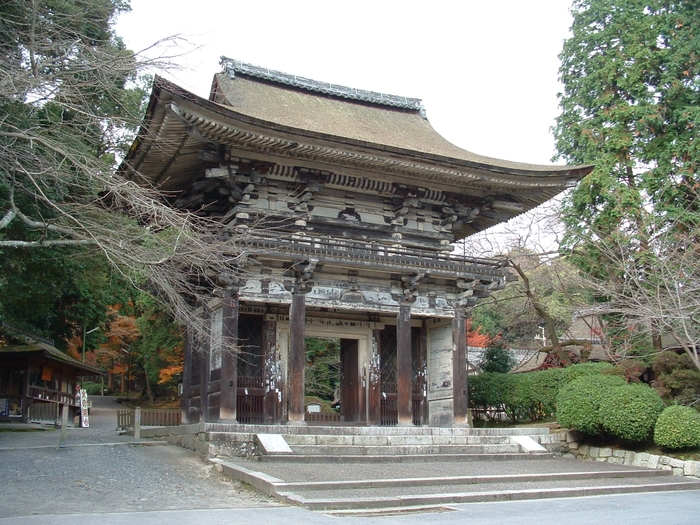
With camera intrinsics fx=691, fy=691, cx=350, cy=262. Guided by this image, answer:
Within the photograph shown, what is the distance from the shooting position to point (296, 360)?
15594 millimetres

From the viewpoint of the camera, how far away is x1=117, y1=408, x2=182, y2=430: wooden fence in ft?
76.1

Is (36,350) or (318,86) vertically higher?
(318,86)

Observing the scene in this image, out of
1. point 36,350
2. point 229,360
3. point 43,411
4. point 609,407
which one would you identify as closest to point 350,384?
point 229,360

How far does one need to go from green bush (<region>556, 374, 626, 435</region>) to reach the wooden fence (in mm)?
12608

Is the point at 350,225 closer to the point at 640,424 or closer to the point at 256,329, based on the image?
the point at 256,329

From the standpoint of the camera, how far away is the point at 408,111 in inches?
882

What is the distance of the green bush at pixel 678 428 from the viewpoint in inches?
580

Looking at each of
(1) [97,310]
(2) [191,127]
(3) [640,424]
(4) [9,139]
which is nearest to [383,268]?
(2) [191,127]

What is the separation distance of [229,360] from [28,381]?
→ 1740 cm

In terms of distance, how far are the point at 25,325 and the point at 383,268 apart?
1388 cm

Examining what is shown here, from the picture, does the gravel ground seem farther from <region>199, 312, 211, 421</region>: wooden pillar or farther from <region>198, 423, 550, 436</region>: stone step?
<region>199, 312, 211, 421</region>: wooden pillar

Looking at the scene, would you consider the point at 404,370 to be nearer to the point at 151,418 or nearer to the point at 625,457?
the point at 625,457

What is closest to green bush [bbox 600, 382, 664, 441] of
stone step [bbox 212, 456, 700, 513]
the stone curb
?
stone step [bbox 212, 456, 700, 513]

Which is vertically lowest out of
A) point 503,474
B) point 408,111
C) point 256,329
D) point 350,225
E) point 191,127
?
point 503,474
